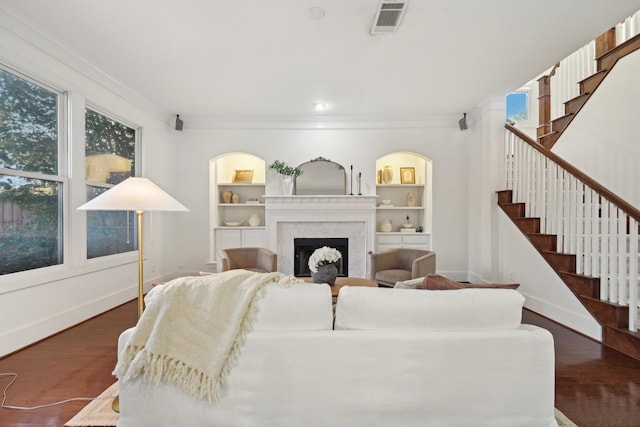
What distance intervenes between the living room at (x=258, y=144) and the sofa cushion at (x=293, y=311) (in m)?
2.22

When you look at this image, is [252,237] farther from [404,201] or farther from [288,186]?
[404,201]

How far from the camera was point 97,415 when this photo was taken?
183 centimetres

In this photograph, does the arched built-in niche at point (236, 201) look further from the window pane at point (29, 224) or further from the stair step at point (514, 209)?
the stair step at point (514, 209)

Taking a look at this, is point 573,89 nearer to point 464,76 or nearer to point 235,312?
point 464,76

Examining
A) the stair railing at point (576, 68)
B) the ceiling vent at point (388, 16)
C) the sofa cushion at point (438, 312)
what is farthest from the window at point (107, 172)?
the stair railing at point (576, 68)

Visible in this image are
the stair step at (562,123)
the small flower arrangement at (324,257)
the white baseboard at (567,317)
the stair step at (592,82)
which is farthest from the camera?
the stair step at (562,123)

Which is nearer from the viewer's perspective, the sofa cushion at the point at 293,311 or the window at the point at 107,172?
the sofa cushion at the point at 293,311

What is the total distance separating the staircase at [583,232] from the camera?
2.78 m

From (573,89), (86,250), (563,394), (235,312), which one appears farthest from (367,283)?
(573,89)

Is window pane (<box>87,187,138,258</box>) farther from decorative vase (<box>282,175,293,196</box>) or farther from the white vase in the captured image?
decorative vase (<box>282,175,293,196</box>)

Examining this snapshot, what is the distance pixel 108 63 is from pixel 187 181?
7.13ft

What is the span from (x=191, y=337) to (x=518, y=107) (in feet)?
22.6

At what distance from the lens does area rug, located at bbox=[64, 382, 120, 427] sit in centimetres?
176

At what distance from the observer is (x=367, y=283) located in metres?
3.19
